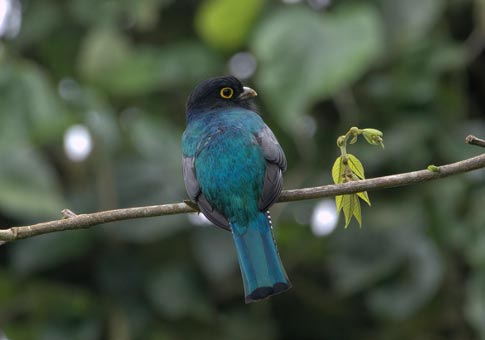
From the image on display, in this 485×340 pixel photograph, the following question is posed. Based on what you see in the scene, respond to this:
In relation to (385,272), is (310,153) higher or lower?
higher

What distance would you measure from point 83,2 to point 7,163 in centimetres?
132

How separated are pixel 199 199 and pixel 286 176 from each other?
2428mm

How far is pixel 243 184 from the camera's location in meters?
4.20

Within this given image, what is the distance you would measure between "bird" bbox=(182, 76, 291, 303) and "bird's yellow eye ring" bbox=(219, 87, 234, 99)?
0.32m

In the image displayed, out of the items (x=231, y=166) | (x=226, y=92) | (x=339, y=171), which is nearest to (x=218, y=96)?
(x=226, y=92)

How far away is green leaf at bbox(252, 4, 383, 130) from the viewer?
598cm

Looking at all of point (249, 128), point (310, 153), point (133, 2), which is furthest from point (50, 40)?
point (249, 128)

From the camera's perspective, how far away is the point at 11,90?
6129 millimetres

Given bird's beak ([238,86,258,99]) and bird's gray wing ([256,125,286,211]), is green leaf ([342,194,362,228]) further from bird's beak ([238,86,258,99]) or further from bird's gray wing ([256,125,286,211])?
bird's beak ([238,86,258,99])

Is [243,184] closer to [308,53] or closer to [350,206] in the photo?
[350,206]

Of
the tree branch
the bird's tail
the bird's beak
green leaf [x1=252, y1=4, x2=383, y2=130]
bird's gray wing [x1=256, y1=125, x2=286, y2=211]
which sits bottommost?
the bird's tail

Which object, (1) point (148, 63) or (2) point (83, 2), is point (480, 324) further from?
(2) point (83, 2)

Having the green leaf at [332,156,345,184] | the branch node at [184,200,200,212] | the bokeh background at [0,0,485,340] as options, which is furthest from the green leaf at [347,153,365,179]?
the bokeh background at [0,0,485,340]

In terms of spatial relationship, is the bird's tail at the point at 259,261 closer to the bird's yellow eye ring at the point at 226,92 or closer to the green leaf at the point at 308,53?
the bird's yellow eye ring at the point at 226,92
